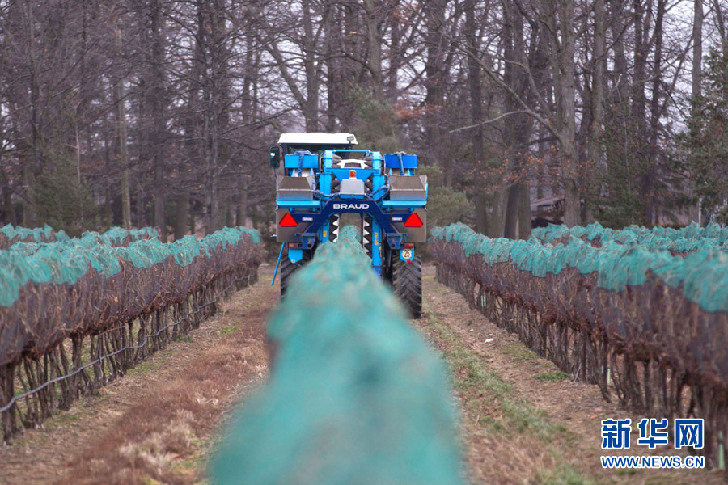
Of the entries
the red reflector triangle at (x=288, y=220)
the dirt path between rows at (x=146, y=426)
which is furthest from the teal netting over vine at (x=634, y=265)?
the dirt path between rows at (x=146, y=426)

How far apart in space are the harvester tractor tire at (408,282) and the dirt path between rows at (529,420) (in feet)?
5.19

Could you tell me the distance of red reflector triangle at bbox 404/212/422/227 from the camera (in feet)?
44.6

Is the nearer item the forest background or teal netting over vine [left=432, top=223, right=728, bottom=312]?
teal netting over vine [left=432, top=223, right=728, bottom=312]

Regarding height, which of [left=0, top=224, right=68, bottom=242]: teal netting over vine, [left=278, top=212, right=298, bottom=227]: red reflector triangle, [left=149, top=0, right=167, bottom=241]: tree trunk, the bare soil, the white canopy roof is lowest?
the bare soil

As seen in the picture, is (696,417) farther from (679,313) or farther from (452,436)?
(452,436)

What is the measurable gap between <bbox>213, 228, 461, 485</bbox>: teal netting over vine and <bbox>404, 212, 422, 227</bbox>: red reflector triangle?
9.95 m

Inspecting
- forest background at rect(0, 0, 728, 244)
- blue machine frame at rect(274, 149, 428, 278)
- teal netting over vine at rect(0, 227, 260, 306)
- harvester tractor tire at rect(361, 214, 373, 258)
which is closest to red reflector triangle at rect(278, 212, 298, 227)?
blue machine frame at rect(274, 149, 428, 278)

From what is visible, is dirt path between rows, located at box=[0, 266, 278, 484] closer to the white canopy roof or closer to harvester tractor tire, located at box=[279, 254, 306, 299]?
harvester tractor tire, located at box=[279, 254, 306, 299]

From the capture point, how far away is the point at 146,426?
687 centimetres

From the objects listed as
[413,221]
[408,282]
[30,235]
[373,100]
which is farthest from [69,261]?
[373,100]

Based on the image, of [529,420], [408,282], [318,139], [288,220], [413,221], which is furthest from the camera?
[318,139]

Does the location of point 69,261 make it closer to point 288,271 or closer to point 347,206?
point 347,206

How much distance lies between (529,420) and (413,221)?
22.5 feet

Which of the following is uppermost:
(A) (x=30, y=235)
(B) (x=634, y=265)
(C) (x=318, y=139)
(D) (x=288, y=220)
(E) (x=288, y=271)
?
(C) (x=318, y=139)
